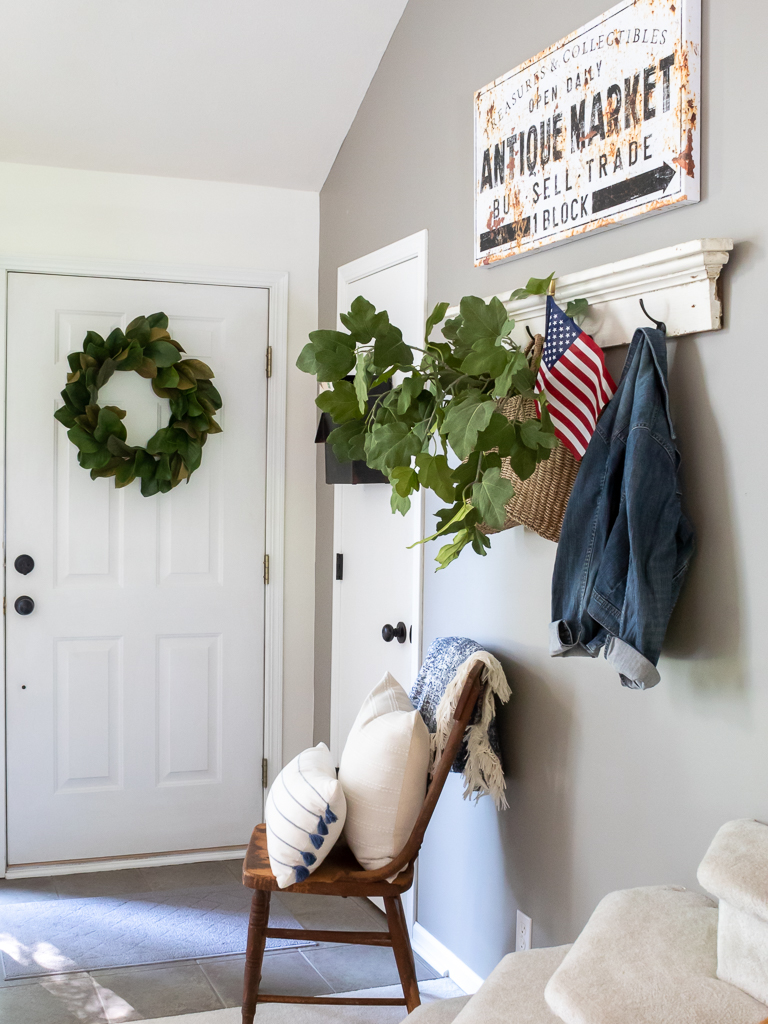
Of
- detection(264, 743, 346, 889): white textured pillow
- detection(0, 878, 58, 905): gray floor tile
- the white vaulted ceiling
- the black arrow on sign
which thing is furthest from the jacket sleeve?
detection(0, 878, 58, 905): gray floor tile

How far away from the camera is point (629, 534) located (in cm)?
151

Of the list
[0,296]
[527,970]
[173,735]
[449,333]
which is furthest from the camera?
[173,735]

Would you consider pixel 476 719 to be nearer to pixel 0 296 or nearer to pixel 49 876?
pixel 49 876

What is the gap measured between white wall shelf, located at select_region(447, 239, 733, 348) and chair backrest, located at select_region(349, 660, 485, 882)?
0.79 m

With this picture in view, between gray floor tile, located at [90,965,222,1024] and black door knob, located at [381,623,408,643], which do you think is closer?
gray floor tile, located at [90,965,222,1024]

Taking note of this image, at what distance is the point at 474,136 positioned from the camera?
2.23 meters

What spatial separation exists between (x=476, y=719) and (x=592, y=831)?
0.35 m

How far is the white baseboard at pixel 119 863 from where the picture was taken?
306cm

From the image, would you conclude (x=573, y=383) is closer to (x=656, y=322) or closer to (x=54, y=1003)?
(x=656, y=322)

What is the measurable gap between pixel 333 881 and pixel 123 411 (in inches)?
67.3

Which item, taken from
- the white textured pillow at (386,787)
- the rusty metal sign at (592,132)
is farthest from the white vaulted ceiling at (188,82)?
the white textured pillow at (386,787)

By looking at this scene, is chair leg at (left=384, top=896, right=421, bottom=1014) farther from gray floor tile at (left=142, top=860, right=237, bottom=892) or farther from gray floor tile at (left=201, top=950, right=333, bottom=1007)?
gray floor tile at (left=142, top=860, right=237, bottom=892)

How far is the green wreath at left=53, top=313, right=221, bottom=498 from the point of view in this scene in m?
2.98

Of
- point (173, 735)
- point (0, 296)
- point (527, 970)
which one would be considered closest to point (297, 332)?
point (0, 296)
